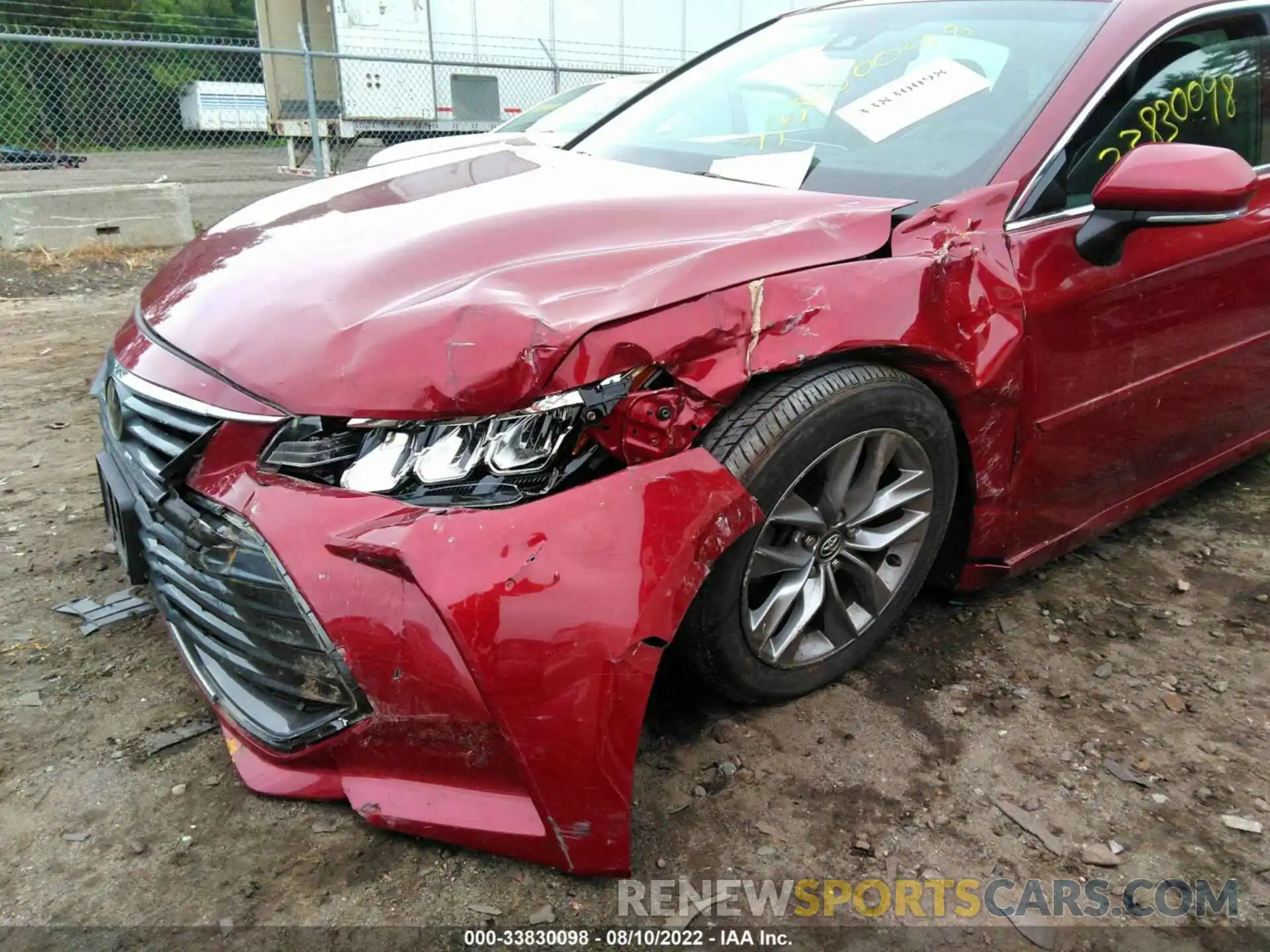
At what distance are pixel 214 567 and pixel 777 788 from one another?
1199 millimetres

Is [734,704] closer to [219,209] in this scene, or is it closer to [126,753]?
[126,753]

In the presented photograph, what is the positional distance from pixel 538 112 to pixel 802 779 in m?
5.56

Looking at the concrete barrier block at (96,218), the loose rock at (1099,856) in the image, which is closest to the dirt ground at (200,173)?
the concrete barrier block at (96,218)

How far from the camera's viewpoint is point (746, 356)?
5.88 ft

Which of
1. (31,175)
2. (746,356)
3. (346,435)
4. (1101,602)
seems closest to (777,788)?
(746,356)

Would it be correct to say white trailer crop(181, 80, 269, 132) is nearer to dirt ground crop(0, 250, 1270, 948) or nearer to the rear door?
dirt ground crop(0, 250, 1270, 948)

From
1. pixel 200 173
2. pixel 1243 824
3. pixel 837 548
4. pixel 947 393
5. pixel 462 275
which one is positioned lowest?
pixel 200 173

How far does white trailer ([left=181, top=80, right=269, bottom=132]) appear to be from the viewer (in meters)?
15.8

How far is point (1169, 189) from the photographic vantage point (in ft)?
7.00

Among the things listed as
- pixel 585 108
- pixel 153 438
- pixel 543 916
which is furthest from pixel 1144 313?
pixel 585 108

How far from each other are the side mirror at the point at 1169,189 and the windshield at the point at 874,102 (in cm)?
27

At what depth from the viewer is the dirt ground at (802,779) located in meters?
1.68

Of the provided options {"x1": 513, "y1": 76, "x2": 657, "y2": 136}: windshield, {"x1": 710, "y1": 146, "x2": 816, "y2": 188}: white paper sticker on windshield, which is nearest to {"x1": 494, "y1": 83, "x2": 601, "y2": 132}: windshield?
{"x1": 513, "y1": 76, "x2": 657, "y2": 136}: windshield

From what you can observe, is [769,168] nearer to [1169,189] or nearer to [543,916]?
[1169,189]
